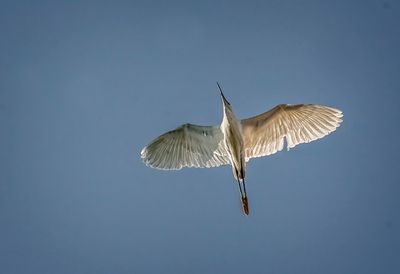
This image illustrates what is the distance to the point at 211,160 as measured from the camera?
1172 cm

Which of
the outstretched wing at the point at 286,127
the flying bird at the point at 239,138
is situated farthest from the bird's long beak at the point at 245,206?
the outstretched wing at the point at 286,127

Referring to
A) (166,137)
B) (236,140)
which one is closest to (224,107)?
(236,140)

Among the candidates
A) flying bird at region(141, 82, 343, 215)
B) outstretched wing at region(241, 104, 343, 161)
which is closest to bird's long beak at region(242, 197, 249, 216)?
flying bird at region(141, 82, 343, 215)

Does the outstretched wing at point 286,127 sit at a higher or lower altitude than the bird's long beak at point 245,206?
higher

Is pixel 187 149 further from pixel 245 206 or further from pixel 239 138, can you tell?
pixel 245 206

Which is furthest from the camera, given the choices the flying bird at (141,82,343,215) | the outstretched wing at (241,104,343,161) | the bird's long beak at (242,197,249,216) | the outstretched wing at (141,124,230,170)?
the outstretched wing at (141,124,230,170)

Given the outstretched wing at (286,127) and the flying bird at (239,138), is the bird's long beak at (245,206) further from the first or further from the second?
the outstretched wing at (286,127)

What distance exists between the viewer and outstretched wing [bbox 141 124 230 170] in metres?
11.7

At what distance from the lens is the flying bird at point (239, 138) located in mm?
11000

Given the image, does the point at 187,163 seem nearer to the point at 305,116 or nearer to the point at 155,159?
the point at 155,159

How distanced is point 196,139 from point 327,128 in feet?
8.63

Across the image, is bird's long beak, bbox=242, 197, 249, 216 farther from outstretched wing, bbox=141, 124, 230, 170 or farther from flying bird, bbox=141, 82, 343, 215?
outstretched wing, bbox=141, 124, 230, 170

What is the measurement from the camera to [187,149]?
11.9 meters

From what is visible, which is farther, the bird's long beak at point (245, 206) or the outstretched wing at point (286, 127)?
the outstretched wing at point (286, 127)
